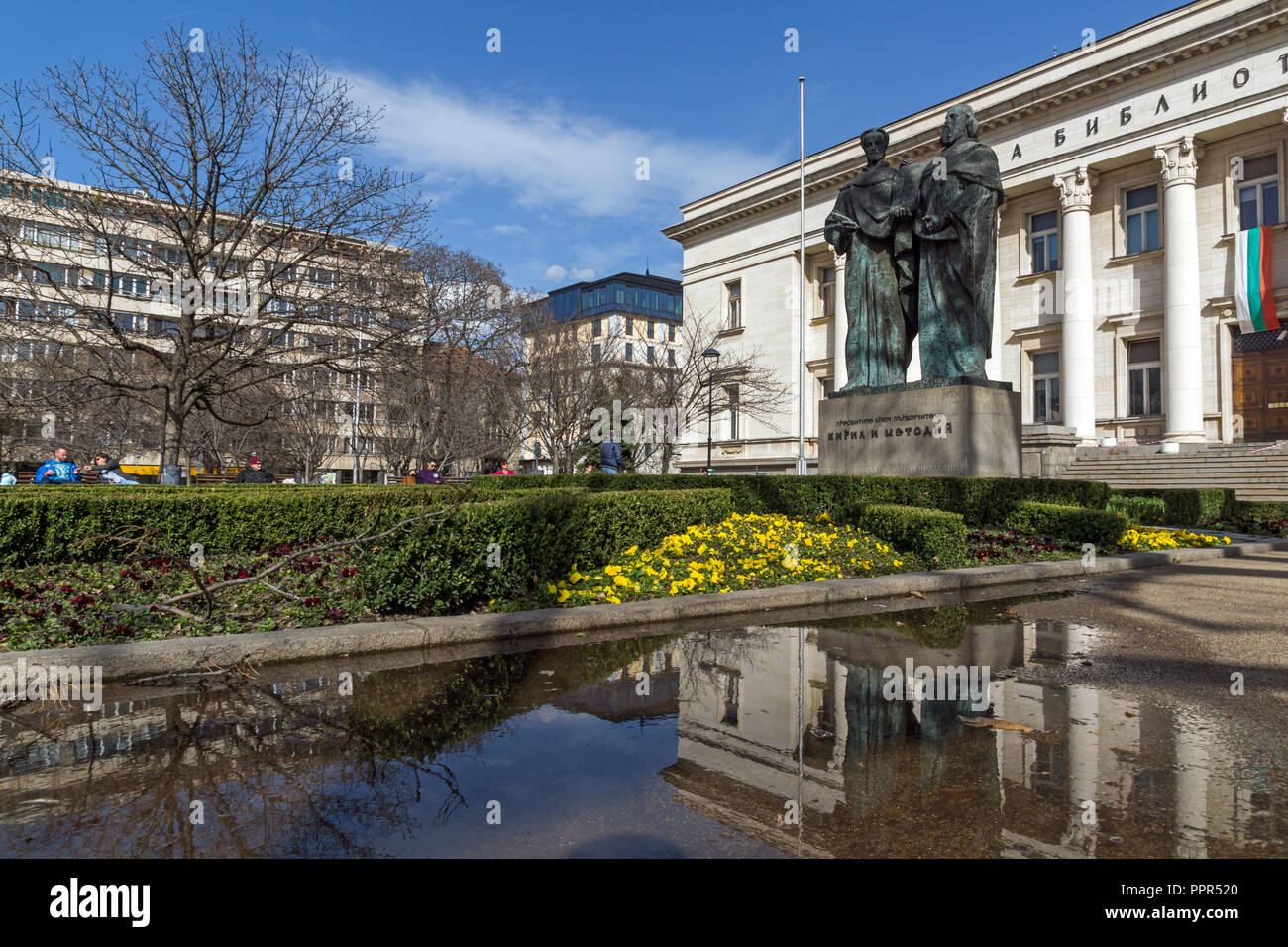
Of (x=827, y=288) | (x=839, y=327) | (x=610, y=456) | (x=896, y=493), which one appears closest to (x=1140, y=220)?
(x=839, y=327)

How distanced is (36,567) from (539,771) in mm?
7866

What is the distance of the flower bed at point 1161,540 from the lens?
12.5 metres

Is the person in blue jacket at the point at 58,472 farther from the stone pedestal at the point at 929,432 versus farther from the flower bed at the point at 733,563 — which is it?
the stone pedestal at the point at 929,432

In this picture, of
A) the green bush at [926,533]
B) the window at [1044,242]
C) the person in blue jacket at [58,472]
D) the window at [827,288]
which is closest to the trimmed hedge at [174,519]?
the green bush at [926,533]

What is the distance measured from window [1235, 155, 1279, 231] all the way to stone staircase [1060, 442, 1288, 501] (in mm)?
9058

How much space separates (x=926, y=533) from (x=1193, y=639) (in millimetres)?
3973

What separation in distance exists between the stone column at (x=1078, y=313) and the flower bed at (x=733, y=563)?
23980 mm

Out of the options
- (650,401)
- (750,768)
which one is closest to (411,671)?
(750,768)

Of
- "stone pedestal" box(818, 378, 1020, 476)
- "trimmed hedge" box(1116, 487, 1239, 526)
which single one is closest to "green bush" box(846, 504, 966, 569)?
"stone pedestal" box(818, 378, 1020, 476)

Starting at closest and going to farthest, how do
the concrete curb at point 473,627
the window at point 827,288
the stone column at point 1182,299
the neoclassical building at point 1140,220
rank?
the concrete curb at point 473,627 → the neoclassical building at point 1140,220 → the stone column at point 1182,299 → the window at point 827,288

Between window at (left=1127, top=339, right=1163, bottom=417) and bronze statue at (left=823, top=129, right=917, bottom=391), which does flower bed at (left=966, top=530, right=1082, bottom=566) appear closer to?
bronze statue at (left=823, top=129, right=917, bottom=391)

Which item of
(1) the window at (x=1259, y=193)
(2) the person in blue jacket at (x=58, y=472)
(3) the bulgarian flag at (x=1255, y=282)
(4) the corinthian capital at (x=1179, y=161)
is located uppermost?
(4) the corinthian capital at (x=1179, y=161)

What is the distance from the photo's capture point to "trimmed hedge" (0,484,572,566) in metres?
8.88
